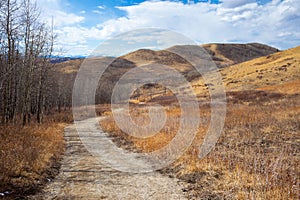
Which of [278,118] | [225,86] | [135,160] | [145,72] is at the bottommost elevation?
[135,160]

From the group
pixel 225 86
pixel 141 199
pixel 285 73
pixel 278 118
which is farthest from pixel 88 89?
pixel 141 199

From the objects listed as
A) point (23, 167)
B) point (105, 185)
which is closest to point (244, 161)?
point (105, 185)

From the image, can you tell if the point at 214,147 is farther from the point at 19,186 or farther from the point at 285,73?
the point at 285,73

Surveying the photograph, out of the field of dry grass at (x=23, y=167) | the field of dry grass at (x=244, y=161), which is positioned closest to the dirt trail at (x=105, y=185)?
the field of dry grass at (x=23, y=167)

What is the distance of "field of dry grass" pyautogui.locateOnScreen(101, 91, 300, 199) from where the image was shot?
222 inches

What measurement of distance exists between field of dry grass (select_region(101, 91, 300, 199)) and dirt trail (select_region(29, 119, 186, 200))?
635 millimetres

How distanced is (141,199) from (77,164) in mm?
4199

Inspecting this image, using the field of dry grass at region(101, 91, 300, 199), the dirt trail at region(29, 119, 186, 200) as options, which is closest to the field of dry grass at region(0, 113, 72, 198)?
the dirt trail at region(29, 119, 186, 200)

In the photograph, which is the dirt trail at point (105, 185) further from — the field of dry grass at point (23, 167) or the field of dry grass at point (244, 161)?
the field of dry grass at point (244, 161)

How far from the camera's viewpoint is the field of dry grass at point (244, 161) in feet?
18.5

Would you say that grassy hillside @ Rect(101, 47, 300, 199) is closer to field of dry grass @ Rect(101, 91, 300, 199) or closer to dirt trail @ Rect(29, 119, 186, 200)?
field of dry grass @ Rect(101, 91, 300, 199)

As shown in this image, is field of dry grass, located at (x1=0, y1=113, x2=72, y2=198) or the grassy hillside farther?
field of dry grass, located at (x1=0, y1=113, x2=72, y2=198)

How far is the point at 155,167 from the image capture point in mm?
8672

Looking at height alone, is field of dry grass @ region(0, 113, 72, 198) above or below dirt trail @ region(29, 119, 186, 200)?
above
